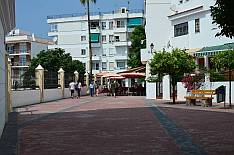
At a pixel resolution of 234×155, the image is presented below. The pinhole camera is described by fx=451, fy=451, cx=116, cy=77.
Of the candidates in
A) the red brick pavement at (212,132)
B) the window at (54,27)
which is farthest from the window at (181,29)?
the window at (54,27)

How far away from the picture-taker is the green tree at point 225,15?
25.5ft

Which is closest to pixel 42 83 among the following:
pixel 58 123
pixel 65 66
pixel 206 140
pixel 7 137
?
pixel 58 123

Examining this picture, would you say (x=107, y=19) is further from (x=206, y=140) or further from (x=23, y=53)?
(x=206, y=140)

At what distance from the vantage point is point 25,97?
1183 inches

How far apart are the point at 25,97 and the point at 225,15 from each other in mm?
23680

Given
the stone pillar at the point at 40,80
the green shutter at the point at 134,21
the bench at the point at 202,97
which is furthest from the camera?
the green shutter at the point at 134,21

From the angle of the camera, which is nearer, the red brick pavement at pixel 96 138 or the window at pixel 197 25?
the red brick pavement at pixel 96 138

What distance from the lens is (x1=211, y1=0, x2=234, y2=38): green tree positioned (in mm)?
7766

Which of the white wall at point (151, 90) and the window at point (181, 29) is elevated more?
the window at point (181, 29)

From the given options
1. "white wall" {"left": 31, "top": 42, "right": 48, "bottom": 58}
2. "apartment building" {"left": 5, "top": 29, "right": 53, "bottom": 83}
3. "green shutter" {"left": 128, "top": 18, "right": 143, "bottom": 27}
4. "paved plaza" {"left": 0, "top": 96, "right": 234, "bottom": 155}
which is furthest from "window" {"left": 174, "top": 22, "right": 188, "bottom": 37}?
"white wall" {"left": 31, "top": 42, "right": 48, "bottom": 58}

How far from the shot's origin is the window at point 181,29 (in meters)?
36.9

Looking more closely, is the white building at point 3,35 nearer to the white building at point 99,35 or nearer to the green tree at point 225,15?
the green tree at point 225,15

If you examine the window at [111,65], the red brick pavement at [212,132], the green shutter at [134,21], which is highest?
the green shutter at [134,21]

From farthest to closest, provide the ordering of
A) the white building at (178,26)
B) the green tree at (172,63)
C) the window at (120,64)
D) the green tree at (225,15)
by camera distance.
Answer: the window at (120,64)
the white building at (178,26)
the green tree at (172,63)
the green tree at (225,15)
